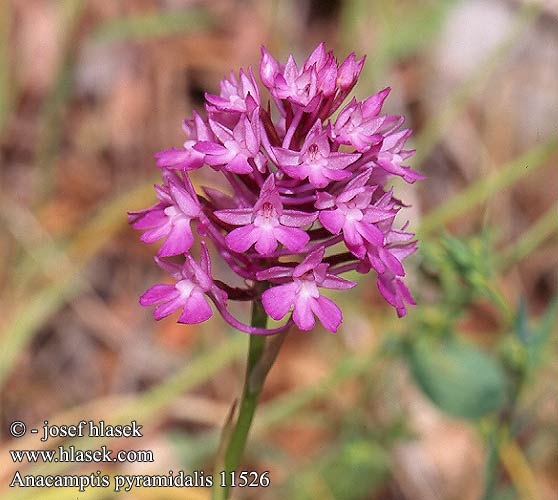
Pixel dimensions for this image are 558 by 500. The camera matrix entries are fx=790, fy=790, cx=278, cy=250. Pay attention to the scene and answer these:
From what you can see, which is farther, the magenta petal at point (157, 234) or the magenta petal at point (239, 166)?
the magenta petal at point (157, 234)

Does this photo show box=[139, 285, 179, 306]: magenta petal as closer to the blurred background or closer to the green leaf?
the blurred background

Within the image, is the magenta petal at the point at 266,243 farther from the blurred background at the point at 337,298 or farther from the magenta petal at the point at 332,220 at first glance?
the blurred background at the point at 337,298

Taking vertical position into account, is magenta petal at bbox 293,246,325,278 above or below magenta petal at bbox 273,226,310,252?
below

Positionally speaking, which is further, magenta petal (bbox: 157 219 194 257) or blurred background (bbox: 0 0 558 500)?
blurred background (bbox: 0 0 558 500)

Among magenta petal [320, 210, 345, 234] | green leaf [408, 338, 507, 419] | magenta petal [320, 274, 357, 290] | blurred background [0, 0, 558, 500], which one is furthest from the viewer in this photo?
blurred background [0, 0, 558, 500]

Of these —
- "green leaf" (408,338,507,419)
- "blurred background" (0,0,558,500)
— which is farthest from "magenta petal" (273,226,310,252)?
"green leaf" (408,338,507,419)

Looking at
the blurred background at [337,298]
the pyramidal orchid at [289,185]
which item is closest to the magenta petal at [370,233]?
the pyramidal orchid at [289,185]

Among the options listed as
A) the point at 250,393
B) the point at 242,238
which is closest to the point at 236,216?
the point at 242,238
